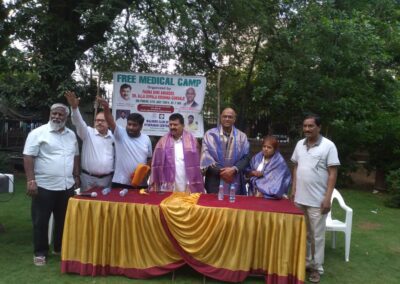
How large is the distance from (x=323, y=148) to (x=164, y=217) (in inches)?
67.1

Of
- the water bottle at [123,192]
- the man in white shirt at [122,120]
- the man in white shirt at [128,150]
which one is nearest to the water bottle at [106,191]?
the water bottle at [123,192]

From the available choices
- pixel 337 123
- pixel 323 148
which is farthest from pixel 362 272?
pixel 337 123

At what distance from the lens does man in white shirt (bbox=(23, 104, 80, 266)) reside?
436 centimetres

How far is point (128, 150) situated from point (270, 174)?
1.56 m

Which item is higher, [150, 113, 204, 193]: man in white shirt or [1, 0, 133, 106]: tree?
[1, 0, 133, 106]: tree

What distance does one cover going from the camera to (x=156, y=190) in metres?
4.68

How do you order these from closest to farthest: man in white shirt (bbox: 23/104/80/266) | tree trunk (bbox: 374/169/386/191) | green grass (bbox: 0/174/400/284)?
1. green grass (bbox: 0/174/400/284)
2. man in white shirt (bbox: 23/104/80/266)
3. tree trunk (bbox: 374/169/386/191)

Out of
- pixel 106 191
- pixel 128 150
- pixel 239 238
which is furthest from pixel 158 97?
pixel 239 238

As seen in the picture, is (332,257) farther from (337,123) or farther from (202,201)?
(337,123)

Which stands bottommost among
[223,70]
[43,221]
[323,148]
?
[43,221]

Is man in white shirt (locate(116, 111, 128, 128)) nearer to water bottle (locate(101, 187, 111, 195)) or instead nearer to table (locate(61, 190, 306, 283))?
water bottle (locate(101, 187, 111, 195))

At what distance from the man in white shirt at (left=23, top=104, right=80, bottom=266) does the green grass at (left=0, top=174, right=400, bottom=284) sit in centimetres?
29

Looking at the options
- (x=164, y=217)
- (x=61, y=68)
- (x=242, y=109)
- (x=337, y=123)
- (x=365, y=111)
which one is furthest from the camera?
(x=242, y=109)

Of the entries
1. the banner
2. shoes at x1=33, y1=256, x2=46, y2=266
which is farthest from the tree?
shoes at x1=33, y1=256, x2=46, y2=266
